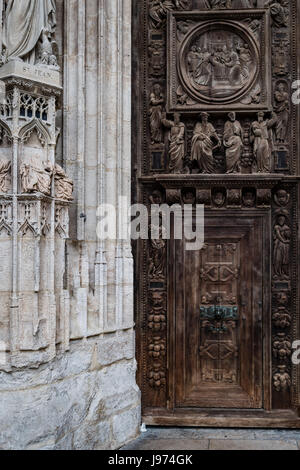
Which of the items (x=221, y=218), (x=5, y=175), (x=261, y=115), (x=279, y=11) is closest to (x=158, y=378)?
(x=221, y=218)

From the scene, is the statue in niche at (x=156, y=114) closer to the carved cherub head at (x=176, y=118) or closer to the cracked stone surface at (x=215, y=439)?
the carved cherub head at (x=176, y=118)

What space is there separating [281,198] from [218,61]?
1.56 meters

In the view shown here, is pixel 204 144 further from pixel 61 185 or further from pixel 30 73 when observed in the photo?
pixel 30 73

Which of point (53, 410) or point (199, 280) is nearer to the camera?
point (53, 410)

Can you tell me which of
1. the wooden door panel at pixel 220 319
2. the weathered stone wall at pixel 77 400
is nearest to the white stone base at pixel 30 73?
the wooden door panel at pixel 220 319

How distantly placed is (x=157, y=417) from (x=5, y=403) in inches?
75.2

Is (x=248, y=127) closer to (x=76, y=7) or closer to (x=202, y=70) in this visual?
(x=202, y=70)

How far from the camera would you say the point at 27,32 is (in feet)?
14.7

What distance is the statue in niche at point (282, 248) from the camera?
5.54 m

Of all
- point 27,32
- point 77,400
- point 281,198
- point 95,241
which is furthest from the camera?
point 281,198

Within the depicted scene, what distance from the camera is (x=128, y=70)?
17.6 ft

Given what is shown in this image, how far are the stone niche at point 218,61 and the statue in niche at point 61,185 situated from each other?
163 centimetres
